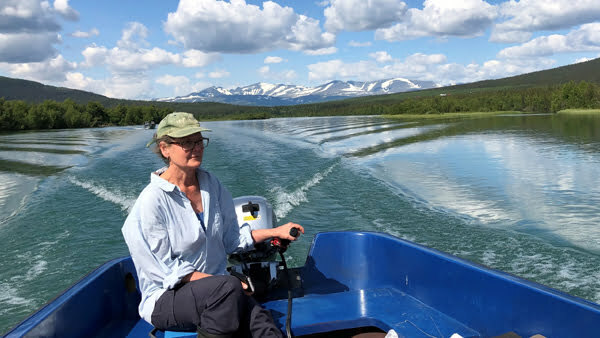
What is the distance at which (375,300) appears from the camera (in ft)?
10.3

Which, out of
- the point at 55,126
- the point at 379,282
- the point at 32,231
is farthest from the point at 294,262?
the point at 55,126

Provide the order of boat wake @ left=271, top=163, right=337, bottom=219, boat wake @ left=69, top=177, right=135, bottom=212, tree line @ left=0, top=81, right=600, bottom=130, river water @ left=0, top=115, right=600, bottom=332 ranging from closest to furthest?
river water @ left=0, top=115, right=600, bottom=332, boat wake @ left=271, top=163, right=337, bottom=219, boat wake @ left=69, top=177, right=135, bottom=212, tree line @ left=0, top=81, right=600, bottom=130

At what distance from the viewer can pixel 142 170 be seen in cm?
1154

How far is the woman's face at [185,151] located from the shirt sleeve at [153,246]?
0.22 m

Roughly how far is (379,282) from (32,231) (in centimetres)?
535

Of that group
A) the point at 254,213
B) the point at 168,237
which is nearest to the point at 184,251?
the point at 168,237

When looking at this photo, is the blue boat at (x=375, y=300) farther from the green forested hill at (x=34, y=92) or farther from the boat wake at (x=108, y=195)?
the green forested hill at (x=34, y=92)

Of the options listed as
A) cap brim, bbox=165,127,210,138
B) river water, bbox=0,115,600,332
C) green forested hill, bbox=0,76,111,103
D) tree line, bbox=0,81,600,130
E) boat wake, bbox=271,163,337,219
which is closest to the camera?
→ cap brim, bbox=165,127,210,138

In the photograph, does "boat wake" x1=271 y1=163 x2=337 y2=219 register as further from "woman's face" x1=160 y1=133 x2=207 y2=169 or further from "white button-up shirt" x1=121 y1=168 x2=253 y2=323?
"woman's face" x1=160 y1=133 x2=207 y2=169

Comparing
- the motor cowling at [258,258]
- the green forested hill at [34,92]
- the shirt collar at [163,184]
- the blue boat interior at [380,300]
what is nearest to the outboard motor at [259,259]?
the motor cowling at [258,258]

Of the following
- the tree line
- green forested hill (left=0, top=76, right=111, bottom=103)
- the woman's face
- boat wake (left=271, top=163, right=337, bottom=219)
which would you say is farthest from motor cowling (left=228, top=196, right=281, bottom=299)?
green forested hill (left=0, top=76, right=111, bottom=103)

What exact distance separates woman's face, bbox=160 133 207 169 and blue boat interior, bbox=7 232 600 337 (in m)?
0.91

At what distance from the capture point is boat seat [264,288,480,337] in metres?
2.71

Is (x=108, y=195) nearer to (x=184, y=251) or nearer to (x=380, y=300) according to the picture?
(x=380, y=300)
